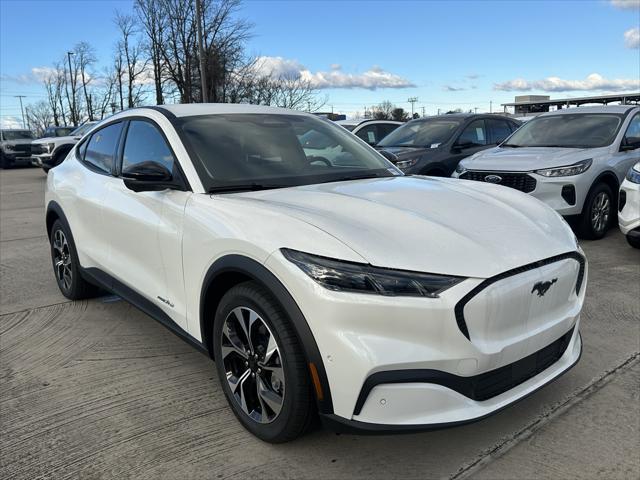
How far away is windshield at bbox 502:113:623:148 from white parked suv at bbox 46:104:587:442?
4739 mm

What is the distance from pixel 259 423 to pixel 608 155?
20.0 feet

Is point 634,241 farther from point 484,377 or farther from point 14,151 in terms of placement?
point 14,151

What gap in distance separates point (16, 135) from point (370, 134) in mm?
20557

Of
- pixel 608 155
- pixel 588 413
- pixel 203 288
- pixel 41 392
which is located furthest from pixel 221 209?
pixel 608 155

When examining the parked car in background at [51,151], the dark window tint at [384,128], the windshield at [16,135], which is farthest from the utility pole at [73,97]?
the dark window tint at [384,128]

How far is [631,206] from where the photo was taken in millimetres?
5695

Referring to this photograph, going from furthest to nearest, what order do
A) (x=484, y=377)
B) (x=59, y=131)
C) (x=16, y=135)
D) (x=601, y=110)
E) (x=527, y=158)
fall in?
1. (x=16, y=135)
2. (x=59, y=131)
3. (x=601, y=110)
4. (x=527, y=158)
5. (x=484, y=377)

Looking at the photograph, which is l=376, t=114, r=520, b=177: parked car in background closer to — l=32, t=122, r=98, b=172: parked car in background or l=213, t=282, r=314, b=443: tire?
l=213, t=282, r=314, b=443: tire

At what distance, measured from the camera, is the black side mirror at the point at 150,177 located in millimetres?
3010

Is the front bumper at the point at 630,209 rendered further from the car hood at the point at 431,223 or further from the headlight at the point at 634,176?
the car hood at the point at 431,223

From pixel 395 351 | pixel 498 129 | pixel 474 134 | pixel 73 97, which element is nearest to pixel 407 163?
pixel 474 134

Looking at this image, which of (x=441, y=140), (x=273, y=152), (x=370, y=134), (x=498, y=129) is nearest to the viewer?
(x=273, y=152)

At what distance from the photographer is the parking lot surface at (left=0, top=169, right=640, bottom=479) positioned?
2.43 meters

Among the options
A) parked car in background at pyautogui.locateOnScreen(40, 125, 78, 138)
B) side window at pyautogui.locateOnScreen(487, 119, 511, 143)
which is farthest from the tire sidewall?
parked car in background at pyautogui.locateOnScreen(40, 125, 78, 138)
